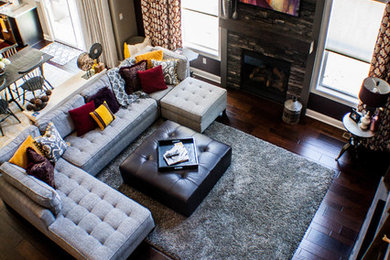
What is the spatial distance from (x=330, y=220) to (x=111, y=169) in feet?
9.80

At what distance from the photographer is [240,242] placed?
4414mm

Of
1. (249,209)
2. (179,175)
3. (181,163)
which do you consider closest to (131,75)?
(181,163)

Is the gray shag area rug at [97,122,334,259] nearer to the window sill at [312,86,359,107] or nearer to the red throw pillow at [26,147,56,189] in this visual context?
the red throw pillow at [26,147,56,189]

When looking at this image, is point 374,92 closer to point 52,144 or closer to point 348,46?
point 348,46

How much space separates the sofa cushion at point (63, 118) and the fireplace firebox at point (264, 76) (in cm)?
278

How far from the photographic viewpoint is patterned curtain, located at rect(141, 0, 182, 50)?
254 inches

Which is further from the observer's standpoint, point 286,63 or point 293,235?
point 286,63

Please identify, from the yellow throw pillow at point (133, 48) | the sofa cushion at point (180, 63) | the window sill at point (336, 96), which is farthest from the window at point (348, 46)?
the yellow throw pillow at point (133, 48)

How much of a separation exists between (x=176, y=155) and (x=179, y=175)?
0.29m

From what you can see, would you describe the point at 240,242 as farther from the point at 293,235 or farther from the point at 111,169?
the point at 111,169

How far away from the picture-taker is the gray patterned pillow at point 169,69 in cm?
601

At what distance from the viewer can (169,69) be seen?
602cm

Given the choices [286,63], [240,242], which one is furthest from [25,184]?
[286,63]

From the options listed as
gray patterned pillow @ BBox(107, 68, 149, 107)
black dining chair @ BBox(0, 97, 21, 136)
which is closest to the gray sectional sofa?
gray patterned pillow @ BBox(107, 68, 149, 107)
